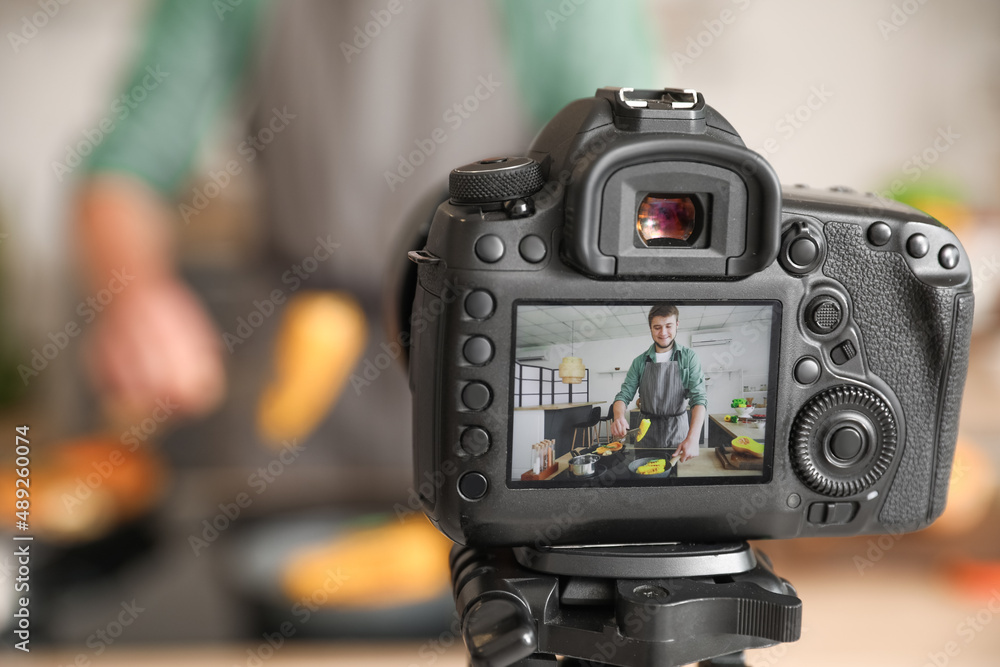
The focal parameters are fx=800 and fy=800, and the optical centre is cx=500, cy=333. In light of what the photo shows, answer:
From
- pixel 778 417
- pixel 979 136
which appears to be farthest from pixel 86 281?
pixel 979 136

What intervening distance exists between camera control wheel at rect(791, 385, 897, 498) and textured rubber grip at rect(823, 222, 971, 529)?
0.02 meters

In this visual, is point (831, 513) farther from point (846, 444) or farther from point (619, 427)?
point (619, 427)

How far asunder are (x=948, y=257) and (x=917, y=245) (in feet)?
0.08

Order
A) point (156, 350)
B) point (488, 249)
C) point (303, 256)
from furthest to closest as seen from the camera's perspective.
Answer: point (303, 256), point (156, 350), point (488, 249)

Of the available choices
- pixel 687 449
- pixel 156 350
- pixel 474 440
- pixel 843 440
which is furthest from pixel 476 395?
pixel 156 350

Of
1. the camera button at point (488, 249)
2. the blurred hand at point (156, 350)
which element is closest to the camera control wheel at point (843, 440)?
the camera button at point (488, 249)

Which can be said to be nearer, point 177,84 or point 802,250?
point 802,250

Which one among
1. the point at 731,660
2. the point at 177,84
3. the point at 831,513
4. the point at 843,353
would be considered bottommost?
the point at 731,660

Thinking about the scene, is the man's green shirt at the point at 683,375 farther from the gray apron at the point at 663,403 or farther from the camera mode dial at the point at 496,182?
the camera mode dial at the point at 496,182

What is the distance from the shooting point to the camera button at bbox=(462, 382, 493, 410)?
45 centimetres

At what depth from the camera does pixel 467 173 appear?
450 mm

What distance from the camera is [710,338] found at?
18.3 inches

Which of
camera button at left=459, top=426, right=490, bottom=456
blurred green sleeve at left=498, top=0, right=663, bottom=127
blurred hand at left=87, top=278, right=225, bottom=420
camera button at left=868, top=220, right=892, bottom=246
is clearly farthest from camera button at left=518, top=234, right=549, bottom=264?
blurred hand at left=87, top=278, right=225, bottom=420

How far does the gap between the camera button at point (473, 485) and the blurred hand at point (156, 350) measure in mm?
835
